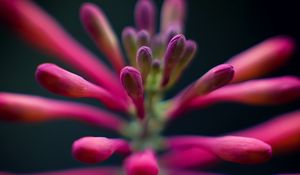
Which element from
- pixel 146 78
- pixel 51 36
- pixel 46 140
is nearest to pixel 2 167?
pixel 46 140

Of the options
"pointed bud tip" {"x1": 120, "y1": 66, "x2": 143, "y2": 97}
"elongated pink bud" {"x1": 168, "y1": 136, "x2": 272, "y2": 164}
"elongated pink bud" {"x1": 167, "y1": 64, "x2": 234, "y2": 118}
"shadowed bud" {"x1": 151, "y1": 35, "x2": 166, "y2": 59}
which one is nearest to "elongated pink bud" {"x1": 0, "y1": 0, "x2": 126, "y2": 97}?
"shadowed bud" {"x1": 151, "y1": 35, "x2": 166, "y2": 59}

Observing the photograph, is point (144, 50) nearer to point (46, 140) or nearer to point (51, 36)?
point (51, 36)

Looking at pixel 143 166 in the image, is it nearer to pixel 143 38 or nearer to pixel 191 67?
pixel 143 38

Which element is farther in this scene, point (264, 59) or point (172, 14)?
point (172, 14)

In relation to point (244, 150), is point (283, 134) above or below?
above

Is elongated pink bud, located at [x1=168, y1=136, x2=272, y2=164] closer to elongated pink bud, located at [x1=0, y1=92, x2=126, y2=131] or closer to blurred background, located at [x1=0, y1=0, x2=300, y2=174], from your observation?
elongated pink bud, located at [x1=0, y1=92, x2=126, y2=131]

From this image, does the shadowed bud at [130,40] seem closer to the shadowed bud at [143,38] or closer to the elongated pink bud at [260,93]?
the shadowed bud at [143,38]

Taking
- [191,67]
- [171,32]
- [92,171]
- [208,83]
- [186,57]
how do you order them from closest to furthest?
[208,83]
[186,57]
[171,32]
[92,171]
[191,67]

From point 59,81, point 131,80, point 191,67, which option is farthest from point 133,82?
point 191,67
